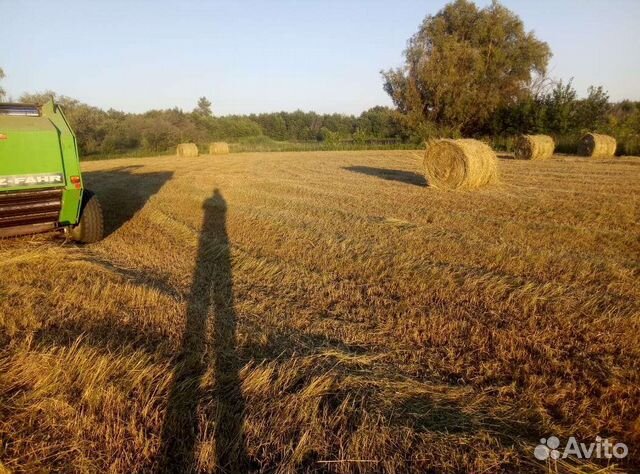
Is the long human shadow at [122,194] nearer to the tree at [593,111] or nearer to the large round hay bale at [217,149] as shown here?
the large round hay bale at [217,149]

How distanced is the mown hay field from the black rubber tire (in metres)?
0.23

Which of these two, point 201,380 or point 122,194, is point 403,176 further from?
point 201,380

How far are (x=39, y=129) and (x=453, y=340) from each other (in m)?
5.69

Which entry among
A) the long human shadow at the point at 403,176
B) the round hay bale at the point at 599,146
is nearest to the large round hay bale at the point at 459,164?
the long human shadow at the point at 403,176

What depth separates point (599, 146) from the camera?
18.8m

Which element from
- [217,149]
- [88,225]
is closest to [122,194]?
[88,225]

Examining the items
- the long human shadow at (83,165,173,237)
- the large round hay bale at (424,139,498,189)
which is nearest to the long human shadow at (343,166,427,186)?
the large round hay bale at (424,139,498,189)

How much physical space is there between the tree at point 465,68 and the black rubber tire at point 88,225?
29905mm

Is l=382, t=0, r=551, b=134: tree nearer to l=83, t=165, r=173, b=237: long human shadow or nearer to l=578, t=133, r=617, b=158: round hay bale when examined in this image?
l=578, t=133, r=617, b=158: round hay bale

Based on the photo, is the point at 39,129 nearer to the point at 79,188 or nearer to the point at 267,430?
the point at 79,188

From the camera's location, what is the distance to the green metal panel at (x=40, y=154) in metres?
5.03

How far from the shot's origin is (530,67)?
107 ft

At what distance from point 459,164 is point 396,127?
28.9 meters

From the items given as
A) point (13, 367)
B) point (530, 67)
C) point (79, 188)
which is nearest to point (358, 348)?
point (13, 367)
